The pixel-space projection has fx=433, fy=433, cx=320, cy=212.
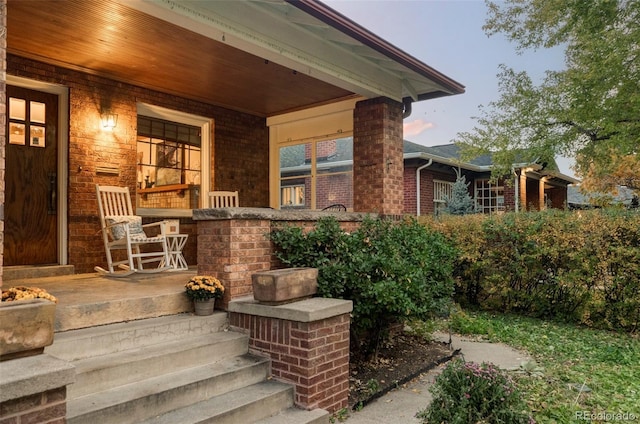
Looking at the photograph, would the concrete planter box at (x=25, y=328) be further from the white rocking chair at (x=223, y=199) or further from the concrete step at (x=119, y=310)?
the white rocking chair at (x=223, y=199)

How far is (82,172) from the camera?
529cm

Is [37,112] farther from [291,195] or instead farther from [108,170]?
[291,195]

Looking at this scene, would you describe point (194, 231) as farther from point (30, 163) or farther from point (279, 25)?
point (279, 25)

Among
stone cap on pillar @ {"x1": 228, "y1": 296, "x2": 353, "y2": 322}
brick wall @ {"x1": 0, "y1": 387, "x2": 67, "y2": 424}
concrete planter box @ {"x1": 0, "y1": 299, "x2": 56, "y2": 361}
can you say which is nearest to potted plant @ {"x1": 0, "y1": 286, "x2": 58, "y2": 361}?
concrete planter box @ {"x1": 0, "y1": 299, "x2": 56, "y2": 361}

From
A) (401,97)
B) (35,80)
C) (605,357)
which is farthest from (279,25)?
(605,357)

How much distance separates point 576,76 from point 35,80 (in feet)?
31.1

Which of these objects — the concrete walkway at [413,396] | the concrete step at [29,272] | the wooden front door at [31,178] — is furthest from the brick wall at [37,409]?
the wooden front door at [31,178]

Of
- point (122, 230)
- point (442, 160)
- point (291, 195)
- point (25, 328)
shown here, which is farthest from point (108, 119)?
point (442, 160)

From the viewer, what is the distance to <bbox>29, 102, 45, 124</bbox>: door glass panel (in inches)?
197

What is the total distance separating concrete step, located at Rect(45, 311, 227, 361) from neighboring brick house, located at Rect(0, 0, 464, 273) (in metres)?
2.03

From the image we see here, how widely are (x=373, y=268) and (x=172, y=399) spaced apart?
184cm

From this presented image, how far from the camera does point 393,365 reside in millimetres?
4031

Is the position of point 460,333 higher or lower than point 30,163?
lower

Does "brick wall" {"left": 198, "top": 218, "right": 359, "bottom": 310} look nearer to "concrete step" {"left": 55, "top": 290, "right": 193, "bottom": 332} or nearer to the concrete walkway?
"concrete step" {"left": 55, "top": 290, "right": 193, "bottom": 332}
